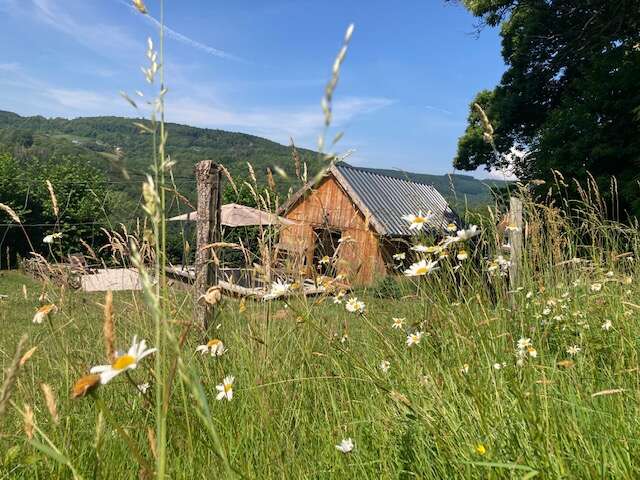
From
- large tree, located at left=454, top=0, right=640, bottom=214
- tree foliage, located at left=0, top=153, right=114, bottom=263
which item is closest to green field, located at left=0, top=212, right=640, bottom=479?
large tree, located at left=454, top=0, right=640, bottom=214

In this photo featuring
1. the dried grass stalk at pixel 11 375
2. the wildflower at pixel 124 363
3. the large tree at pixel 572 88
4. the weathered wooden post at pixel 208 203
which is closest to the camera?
the dried grass stalk at pixel 11 375

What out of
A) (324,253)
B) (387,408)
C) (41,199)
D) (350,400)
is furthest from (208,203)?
(41,199)

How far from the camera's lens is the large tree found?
38.9 ft

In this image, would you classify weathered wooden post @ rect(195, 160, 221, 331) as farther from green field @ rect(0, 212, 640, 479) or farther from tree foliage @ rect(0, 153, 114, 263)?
tree foliage @ rect(0, 153, 114, 263)

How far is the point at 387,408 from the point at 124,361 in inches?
46.1

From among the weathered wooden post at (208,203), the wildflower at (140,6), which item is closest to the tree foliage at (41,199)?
the weathered wooden post at (208,203)

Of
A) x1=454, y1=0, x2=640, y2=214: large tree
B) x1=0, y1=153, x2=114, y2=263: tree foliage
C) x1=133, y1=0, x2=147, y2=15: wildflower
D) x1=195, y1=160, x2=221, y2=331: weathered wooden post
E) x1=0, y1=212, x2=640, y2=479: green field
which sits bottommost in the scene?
x1=0, y1=153, x2=114, y2=263: tree foliage

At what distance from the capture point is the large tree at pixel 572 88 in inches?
467

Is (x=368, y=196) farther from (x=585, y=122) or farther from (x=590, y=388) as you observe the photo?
(x=590, y=388)

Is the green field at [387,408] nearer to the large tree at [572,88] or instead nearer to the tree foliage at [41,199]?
the large tree at [572,88]

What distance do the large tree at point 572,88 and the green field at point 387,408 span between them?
888cm

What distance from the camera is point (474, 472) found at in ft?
4.04

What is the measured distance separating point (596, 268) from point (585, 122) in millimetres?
10658

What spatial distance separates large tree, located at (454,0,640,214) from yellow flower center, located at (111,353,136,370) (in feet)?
33.9
